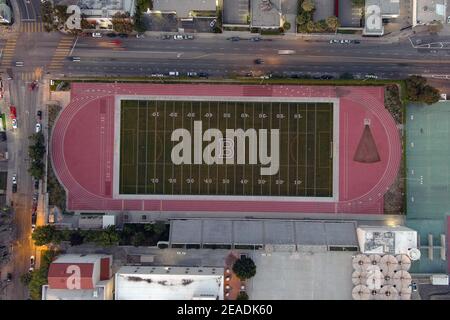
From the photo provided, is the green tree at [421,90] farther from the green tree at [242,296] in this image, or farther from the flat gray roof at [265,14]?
the green tree at [242,296]

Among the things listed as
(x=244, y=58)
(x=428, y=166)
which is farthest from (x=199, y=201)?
(x=428, y=166)

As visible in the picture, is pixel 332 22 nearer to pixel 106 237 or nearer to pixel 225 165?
pixel 225 165

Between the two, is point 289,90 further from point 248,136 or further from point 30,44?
point 30,44

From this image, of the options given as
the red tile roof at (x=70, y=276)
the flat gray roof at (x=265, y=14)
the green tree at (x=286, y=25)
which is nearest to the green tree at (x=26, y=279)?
the red tile roof at (x=70, y=276)

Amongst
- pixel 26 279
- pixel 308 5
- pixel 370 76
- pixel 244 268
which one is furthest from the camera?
pixel 370 76

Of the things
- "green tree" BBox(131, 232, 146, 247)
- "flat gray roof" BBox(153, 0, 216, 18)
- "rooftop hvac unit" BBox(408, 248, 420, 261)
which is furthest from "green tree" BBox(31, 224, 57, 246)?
"rooftop hvac unit" BBox(408, 248, 420, 261)

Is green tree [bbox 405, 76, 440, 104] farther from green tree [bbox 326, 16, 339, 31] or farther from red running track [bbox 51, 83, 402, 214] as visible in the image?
green tree [bbox 326, 16, 339, 31]
